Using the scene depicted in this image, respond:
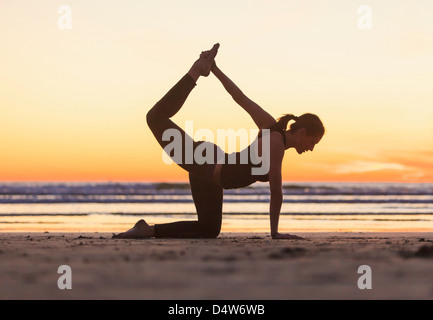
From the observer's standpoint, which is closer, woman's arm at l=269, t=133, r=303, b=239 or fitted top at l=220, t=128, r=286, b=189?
woman's arm at l=269, t=133, r=303, b=239

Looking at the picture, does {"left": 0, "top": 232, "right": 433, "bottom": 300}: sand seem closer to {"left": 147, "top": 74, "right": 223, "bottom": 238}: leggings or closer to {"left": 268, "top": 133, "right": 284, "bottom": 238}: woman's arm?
{"left": 268, "top": 133, "right": 284, "bottom": 238}: woman's arm

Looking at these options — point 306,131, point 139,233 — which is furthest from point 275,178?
point 139,233

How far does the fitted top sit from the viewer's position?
19.4 feet

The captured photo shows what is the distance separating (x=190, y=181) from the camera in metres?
6.21

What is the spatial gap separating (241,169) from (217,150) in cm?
31

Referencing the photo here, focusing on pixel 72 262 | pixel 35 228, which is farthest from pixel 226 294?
pixel 35 228

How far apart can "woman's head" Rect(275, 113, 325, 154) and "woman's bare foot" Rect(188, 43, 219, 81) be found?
0.83 meters

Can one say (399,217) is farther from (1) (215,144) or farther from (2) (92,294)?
(2) (92,294)

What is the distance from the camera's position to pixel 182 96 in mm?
5902
